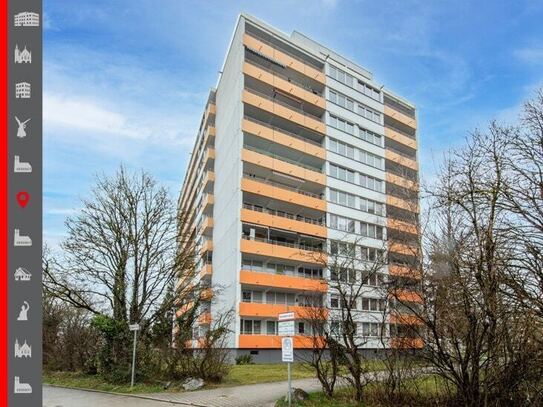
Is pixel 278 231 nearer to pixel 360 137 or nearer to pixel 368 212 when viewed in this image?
pixel 368 212

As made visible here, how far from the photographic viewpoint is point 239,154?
1699 inches

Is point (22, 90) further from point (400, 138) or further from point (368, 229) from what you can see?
point (400, 138)

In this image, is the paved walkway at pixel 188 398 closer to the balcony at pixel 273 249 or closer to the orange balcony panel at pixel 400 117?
the balcony at pixel 273 249

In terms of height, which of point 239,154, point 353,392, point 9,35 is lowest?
point 353,392

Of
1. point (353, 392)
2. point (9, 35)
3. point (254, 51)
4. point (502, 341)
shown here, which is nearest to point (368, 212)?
point (254, 51)

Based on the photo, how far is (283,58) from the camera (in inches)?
1917

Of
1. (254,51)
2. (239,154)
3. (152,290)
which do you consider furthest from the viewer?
(254,51)

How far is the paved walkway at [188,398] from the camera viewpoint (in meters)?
15.4

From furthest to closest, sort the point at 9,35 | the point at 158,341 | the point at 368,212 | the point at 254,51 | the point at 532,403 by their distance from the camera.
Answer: the point at 368,212
the point at 254,51
the point at 158,341
the point at 532,403
the point at 9,35

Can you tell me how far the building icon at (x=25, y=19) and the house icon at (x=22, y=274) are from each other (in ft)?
4.43

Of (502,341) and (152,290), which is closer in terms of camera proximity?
(502,341)

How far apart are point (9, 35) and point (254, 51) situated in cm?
4527

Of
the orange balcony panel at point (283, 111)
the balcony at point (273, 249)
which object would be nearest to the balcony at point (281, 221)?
the balcony at point (273, 249)

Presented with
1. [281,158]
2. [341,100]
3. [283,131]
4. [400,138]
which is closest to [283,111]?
[283,131]
